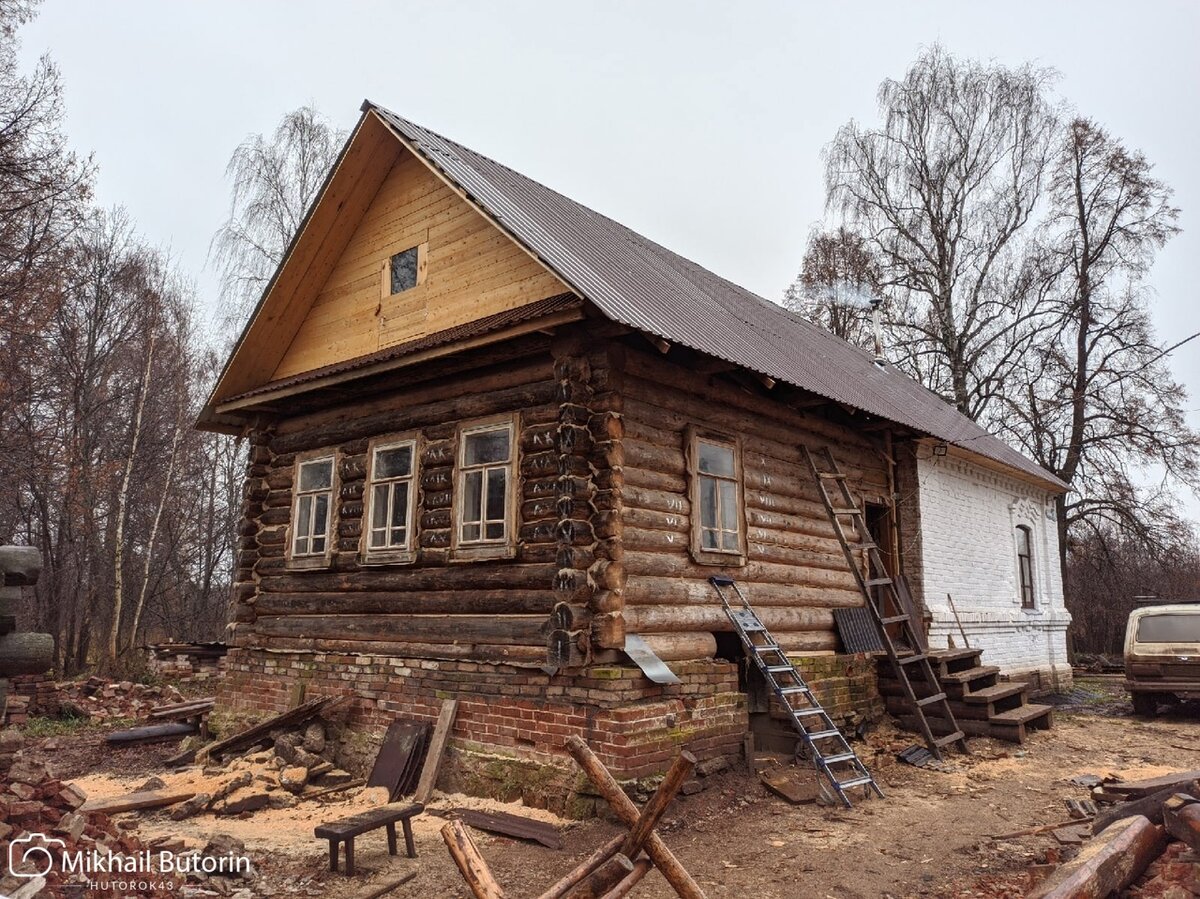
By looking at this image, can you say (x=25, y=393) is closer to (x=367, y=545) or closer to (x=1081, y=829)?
(x=367, y=545)

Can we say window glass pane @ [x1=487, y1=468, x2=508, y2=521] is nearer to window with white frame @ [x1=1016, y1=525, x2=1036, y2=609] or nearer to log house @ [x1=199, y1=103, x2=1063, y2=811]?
log house @ [x1=199, y1=103, x2=1063, y2=811]

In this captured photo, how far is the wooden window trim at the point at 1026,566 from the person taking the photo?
16984 millimetres

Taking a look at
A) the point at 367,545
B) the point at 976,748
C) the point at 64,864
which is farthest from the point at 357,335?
the point at 976,748

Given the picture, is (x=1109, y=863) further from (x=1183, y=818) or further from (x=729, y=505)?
(x=729, y=505)

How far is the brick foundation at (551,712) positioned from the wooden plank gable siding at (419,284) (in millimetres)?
3927

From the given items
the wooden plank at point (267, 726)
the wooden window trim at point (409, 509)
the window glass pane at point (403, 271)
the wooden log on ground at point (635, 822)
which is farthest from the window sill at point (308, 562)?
the wooden log on ground at point (635, 822)

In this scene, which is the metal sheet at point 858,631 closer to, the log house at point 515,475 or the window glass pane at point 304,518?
the log house at point 515,475

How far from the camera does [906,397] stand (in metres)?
16.1

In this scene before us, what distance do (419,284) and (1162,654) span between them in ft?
40.8

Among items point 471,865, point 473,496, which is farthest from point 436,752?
point 471,865

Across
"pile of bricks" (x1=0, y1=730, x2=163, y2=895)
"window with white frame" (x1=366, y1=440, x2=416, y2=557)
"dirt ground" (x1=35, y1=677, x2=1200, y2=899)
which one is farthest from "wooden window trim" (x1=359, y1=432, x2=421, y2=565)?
"pile of bricks" (x1=0, y1=730, x2=163, y2=895)

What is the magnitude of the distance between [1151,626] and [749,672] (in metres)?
8.25

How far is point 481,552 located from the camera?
8.74 meters

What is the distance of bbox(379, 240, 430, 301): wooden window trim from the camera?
34.0 feet
